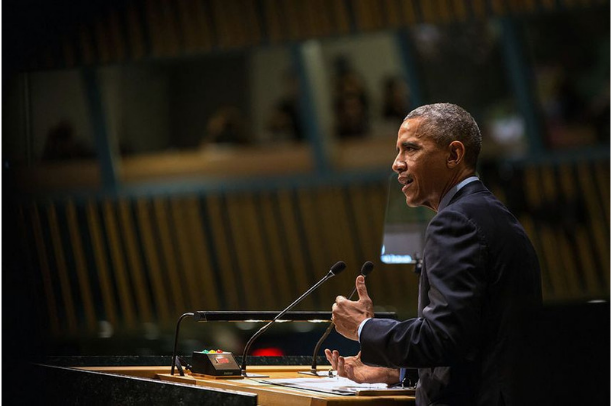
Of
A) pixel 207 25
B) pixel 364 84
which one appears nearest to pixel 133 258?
pixel 207 25

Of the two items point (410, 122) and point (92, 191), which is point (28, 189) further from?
point (410, 122)

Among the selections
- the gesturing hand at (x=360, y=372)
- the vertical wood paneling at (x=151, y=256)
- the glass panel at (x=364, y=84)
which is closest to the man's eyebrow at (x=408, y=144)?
the gesturing hand at (x=360, y=372)

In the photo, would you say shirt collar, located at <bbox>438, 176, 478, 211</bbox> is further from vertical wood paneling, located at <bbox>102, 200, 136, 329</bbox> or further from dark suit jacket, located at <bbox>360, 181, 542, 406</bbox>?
vertical wood paneling, located at <bbox>102, 200, 136, 329</bbox>

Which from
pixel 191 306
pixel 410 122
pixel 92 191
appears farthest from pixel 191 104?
pixel 410 122

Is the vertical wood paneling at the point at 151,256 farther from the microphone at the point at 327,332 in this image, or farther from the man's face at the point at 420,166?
the man's face at the point at 420,166

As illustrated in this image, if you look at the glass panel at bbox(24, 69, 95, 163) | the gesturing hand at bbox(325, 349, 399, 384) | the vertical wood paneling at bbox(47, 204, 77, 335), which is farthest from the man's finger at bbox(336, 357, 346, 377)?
the glass panel at bbox(24, 69, 95, 163)

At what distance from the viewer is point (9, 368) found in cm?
307

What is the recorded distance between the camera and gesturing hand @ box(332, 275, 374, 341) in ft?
7.21

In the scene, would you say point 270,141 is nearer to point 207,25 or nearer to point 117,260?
point 207,25

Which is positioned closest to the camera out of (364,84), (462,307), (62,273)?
(462,307)

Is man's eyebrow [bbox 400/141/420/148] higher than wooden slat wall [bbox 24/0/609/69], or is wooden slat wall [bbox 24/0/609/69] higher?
wooden slat wall [bbox 24/0/609/69]

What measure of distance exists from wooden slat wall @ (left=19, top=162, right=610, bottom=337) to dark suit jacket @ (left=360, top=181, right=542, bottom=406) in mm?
4940

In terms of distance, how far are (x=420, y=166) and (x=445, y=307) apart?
37 cm

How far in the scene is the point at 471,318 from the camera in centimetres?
201
